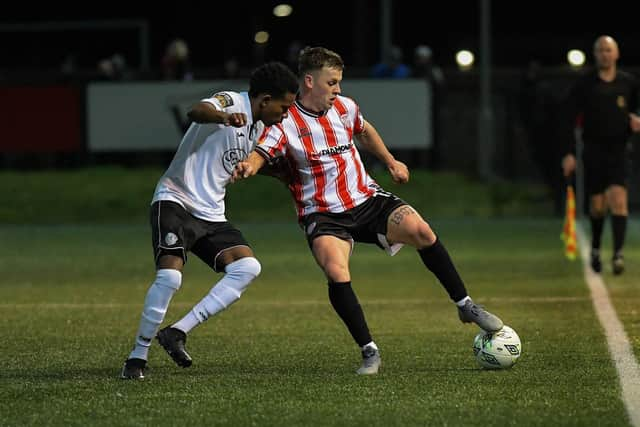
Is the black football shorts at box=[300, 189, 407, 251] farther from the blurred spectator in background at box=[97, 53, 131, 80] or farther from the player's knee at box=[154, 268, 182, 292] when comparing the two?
the blurred spectator in background at box=[97, 53, 131, 80]

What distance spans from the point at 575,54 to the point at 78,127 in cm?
924

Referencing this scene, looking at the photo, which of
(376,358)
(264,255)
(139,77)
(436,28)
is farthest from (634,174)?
(436,28)

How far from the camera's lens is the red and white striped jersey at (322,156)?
840cm

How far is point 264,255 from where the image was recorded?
1750cm

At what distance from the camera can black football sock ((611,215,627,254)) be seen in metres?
14.5

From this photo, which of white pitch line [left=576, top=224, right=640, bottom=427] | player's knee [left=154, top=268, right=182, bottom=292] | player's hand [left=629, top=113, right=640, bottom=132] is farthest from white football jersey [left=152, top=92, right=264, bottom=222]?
player's hand [left=629, top=113, right=640, bottom=132]

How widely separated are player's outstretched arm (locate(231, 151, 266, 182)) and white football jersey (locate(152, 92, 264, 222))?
8 centimetres

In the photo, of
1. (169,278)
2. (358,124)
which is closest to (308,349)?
(358,124)

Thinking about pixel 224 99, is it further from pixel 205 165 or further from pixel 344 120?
pixel 344 120

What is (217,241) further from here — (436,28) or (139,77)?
(436,28)

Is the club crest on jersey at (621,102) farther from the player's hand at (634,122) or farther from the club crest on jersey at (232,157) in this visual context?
the club crest on jersey at (232,157)

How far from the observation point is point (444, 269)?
27.8ft

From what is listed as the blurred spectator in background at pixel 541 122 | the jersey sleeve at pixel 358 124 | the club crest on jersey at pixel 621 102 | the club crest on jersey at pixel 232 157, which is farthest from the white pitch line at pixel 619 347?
the blurred spectator in background at pixel 541 122

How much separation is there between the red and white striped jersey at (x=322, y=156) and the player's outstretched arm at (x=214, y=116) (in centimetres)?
58
